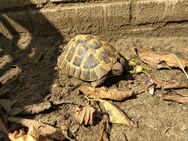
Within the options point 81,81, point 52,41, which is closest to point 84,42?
point 81,81

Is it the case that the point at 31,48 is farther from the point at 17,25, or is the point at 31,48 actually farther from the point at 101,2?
the point at 101,2

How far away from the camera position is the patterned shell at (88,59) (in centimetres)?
482

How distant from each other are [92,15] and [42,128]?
6.45 ft

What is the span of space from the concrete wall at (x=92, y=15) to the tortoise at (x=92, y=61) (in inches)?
20.6

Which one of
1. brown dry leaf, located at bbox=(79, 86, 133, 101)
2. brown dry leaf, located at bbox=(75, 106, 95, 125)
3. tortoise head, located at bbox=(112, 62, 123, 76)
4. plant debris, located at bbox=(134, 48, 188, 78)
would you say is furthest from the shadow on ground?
plant debris, located at bbox=(134, 48, 188, 78)

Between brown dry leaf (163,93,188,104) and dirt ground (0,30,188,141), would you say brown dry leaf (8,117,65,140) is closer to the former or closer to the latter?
dirt ground (0,30,188,141)

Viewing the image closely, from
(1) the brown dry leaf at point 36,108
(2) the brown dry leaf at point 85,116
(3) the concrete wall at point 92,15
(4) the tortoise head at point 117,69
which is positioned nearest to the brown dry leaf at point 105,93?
(4) the tortoise head at point 117,69

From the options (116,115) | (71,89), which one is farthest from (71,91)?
(116,115)

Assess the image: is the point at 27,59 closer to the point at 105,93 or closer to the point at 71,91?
the point at 71,91

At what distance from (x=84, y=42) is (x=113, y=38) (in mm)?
817

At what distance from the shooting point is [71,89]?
4902mm

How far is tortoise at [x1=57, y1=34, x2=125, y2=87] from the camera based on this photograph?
482 cm

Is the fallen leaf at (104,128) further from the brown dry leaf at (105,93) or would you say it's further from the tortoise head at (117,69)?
the tortoise head at (117,69)

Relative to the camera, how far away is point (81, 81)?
16.6 ft
